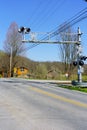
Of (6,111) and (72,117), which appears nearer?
(72,117)

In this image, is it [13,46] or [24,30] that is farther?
[13,46]

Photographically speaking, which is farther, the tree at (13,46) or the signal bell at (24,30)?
the tree at (13,46)

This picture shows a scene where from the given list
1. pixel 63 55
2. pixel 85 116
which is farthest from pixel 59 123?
pixel 63 55

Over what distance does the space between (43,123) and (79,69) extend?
28.9 m

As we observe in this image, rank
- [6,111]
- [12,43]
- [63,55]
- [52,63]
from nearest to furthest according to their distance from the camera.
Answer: [6,111] < [63,55] < [12,43] < [52,63]

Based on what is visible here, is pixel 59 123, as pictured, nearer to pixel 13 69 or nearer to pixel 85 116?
pixel 85 116

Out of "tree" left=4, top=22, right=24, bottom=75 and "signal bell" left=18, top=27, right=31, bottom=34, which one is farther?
"tree" left=4, top=22, right=24, bottom=75

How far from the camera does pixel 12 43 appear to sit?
91812 mm

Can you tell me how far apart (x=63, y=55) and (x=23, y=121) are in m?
70.7

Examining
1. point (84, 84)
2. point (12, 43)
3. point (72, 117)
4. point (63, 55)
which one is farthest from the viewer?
point (12, 43)

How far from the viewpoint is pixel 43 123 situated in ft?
35.3

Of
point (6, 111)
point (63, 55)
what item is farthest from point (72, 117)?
point (63, 55)

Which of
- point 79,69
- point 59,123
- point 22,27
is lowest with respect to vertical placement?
point 59,123

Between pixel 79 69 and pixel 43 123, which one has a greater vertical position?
pixel 79 69
